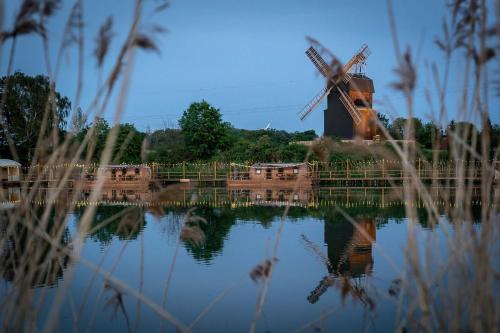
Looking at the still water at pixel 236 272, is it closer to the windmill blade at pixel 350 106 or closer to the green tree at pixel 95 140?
the green tree at pixel 95 140

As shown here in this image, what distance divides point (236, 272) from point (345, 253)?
204 centimetres

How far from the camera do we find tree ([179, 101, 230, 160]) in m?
32.2

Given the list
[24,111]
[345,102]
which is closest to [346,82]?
[345,102]

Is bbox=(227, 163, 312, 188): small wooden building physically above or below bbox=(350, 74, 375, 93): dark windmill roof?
below

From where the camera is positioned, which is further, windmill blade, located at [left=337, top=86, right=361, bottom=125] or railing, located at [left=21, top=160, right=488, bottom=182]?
windmill blade, located at [left=337, top=86, right=361, bottom=125]

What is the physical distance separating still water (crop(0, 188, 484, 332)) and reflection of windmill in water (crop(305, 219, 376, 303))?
2 cm

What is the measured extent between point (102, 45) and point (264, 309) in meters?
4.77

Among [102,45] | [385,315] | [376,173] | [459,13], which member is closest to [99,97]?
[102,45]

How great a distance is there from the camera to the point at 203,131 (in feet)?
106

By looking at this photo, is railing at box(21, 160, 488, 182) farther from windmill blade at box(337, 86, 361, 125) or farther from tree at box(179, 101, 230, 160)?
windmill blade at box(337, 86, 361, 125)

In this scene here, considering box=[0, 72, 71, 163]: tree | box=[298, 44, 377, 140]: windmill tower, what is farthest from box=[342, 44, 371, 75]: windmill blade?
box=[0, 72, 71, 163]: tree

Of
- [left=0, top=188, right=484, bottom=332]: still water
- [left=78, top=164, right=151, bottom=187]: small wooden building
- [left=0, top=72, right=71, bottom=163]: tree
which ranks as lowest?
[left=0, top=188, right=484, bottom=332]: still water

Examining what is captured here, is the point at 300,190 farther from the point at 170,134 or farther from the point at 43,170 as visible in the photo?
the point at 43,170

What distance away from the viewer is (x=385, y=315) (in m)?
5.43
